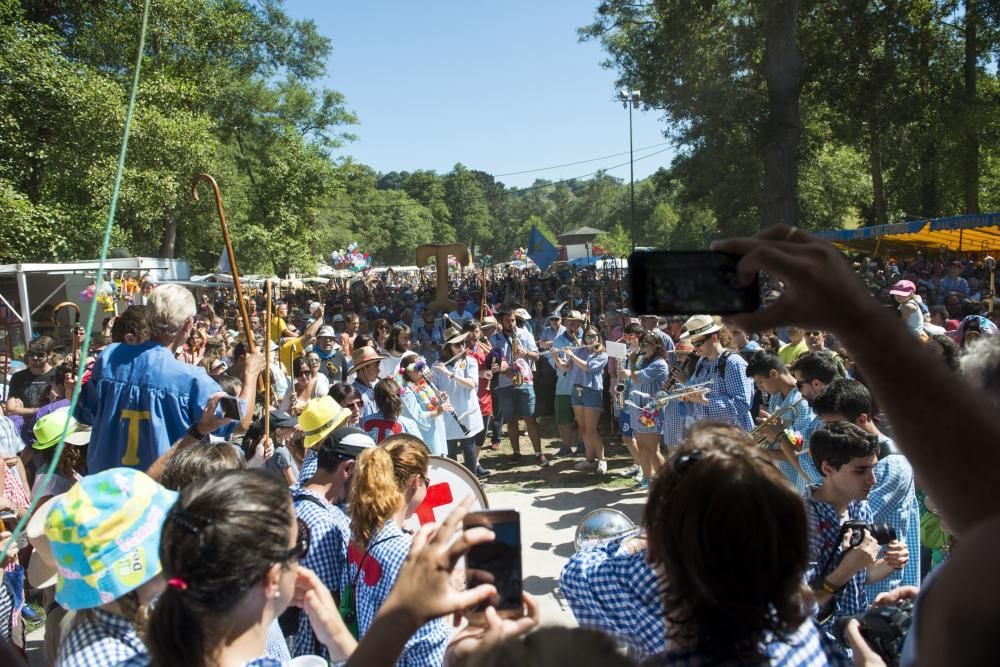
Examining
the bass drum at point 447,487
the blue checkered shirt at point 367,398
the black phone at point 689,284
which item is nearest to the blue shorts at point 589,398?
the blue checkered shirt at point 367,398

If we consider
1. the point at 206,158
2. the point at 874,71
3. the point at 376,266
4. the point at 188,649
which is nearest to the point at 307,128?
the point at 206,158

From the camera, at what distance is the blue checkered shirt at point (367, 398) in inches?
250

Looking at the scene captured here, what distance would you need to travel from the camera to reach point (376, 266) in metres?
88.5

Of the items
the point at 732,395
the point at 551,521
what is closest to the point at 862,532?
the point at 732,395

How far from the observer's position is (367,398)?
654 cm

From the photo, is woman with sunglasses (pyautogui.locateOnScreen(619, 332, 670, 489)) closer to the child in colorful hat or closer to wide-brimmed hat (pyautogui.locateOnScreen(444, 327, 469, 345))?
wide-brimmed hat (pyautogui.locateOnScreen(444, 327, 469, 345))

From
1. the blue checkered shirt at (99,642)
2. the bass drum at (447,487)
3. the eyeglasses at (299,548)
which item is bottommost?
the bass drum at (447,487)

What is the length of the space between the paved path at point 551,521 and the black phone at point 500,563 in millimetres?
3641

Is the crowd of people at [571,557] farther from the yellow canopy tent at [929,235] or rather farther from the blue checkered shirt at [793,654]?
the yellow canopy tent at [929,235]

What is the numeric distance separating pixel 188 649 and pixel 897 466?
3.03 meters

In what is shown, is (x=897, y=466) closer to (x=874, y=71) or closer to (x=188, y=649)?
(x=188, y=649)

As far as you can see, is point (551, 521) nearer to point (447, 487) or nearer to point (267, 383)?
point (447, 487)

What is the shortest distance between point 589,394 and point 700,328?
2.68 meters

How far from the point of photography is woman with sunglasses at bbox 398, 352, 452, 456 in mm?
6926
